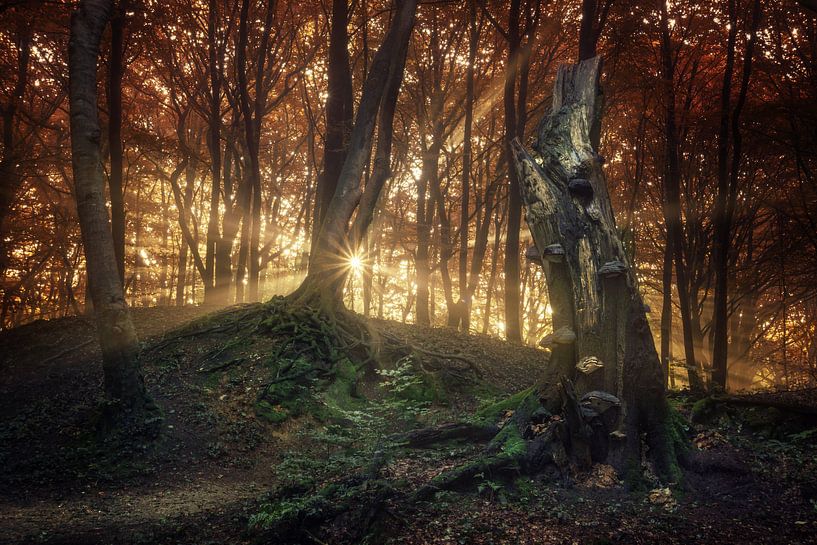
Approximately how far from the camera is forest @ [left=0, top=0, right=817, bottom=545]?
15.0 feet

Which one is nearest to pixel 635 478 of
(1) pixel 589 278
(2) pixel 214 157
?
(1) pixel 589 278

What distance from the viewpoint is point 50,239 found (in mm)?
18344

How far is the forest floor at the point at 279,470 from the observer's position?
4.03 m

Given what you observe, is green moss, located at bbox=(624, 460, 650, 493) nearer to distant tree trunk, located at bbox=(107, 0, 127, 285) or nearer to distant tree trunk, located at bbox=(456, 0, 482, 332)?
distant tree trunk, located at bbox=(107, 0, 127, 285)

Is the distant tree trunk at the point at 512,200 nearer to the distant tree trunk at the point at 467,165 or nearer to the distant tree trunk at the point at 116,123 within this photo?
the distant tree trunk at the point at 467,165

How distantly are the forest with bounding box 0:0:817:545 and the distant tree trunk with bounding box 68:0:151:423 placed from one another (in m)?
0.03

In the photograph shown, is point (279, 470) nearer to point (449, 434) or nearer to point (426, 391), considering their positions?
point (449, 434)

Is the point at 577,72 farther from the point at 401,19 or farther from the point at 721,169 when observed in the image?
the point at 721,169

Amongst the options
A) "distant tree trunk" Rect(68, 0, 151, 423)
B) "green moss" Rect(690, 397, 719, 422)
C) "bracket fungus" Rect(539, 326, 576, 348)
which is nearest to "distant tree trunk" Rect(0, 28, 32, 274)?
"distant tree trunk" Rect(68, 0, 151, 423)

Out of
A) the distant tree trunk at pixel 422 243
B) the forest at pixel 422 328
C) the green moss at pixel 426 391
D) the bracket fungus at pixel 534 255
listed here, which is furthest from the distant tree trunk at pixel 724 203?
the distant tree trunk at pixel 422 243

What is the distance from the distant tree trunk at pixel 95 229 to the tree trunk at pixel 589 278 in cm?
564

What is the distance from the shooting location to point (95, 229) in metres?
6.67

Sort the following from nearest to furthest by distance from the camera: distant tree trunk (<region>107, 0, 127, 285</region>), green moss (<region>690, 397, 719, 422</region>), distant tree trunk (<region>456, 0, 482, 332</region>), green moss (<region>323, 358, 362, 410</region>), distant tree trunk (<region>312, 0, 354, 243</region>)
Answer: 1. green moss (<region>690, 397, 719, 422</region>)
2. green moss (<region>323, 358, 362, 410</region>)
3. distant tree trunk (<region>107, 0, 127, 285</region>)
4. distant tree trunk (<region>312, 0, 354, 243</region>)
5. distant tree trunk (<region>456, 0, 482, 332</region>)

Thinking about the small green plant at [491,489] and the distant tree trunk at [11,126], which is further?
the distant tree trunk at [11,126]
